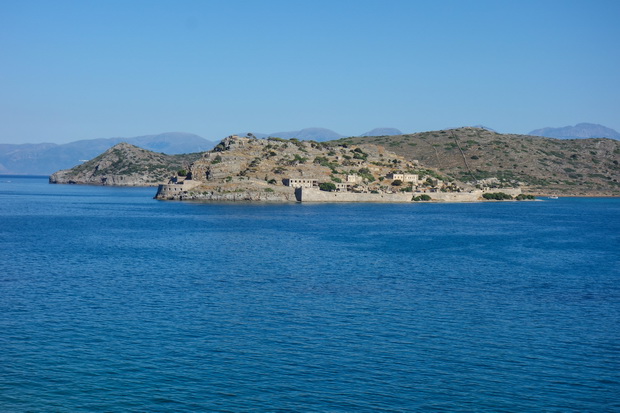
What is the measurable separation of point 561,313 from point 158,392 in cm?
2015

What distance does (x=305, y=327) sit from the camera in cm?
2747

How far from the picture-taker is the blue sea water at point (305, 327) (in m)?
20.2

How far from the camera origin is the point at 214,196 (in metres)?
122

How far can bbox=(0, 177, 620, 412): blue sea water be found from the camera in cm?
2016

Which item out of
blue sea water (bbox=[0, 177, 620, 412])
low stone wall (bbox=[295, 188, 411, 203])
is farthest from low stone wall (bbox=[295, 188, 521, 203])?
blue sea water (bbox=[0, 177, 620, 412])

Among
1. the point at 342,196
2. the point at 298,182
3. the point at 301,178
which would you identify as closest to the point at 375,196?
the point at 342,196

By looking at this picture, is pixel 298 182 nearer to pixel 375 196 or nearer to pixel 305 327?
pixel 375 196

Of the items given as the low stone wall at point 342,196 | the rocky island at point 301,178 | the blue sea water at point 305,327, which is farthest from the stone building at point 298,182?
the blue sea water at point 305,327

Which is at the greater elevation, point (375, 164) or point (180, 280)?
point (375, 164)

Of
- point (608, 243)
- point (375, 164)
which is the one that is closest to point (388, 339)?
point (608, 243)

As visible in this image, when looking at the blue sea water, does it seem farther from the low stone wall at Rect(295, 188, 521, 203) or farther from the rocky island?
the low stone wall at Rect(295, 188, 521, 203)

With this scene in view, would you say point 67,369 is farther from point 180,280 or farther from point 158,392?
point 180,280

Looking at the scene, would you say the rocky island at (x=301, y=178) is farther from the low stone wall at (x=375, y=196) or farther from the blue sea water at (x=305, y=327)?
the blue sea water at (x=305, y=327)

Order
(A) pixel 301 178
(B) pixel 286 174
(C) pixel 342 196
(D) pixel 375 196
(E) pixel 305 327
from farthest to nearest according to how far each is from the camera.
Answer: (D) pixel 375 196, (B) pixel 286 174, (C) pixel 342 196, (A) pixel 301 178, (E) pixel 305 327
